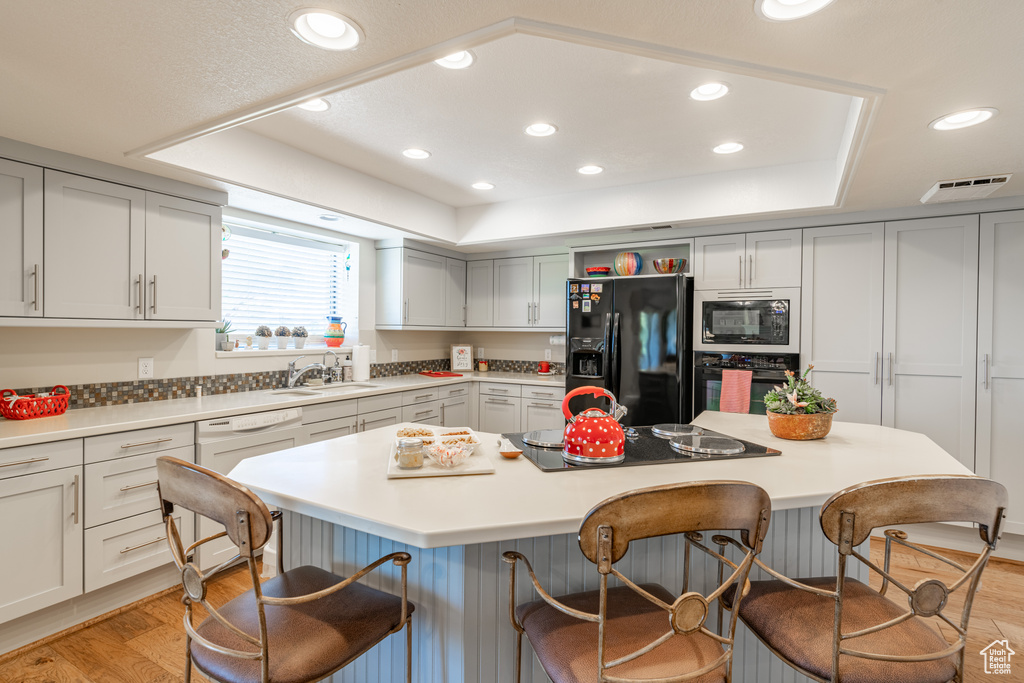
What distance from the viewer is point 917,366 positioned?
3299 mm

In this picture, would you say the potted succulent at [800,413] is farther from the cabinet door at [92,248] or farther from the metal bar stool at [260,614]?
the cabinet door at [92,248]

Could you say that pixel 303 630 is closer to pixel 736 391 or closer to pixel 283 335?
pixel 283 335

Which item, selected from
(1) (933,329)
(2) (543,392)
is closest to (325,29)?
(2) (543,392)

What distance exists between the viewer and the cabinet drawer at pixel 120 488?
2.23 meters

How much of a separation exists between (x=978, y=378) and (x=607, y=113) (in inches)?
113

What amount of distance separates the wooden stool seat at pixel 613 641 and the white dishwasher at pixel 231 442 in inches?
72.0

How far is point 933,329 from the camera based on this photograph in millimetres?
3260

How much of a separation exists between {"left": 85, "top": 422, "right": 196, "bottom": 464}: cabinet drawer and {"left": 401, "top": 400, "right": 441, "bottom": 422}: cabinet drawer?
1.61 metres

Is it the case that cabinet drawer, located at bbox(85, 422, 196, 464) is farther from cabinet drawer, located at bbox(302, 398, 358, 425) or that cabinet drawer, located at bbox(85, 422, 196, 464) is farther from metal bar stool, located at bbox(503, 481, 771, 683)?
metal bar stool, located at bbox(503, 481, 771, 683)

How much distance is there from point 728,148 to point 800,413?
174 centimetres

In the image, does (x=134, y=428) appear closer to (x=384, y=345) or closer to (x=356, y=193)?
(x=356, y=193)

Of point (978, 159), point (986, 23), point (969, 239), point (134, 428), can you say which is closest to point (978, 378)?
point (969, 239)

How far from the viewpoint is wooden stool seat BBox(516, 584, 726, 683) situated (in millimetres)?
1089

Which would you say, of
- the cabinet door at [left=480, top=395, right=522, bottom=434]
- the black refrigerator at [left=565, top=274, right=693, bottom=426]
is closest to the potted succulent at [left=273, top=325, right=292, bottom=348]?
the cabinet door at [left=480, top=395, right=522, bottom=434]
